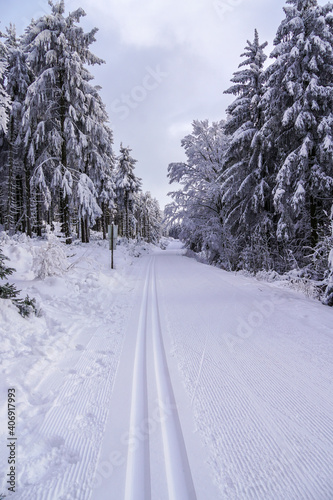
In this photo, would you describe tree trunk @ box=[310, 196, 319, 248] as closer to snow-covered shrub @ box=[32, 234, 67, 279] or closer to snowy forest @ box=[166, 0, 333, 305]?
snowy forest @ box=[166, 0, 333, 305]

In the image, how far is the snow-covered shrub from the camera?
260 inches

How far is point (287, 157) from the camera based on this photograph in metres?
9.26

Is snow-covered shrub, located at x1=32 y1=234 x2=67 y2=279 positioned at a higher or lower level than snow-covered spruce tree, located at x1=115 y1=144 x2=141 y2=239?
lower

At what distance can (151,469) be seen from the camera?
1674 mm

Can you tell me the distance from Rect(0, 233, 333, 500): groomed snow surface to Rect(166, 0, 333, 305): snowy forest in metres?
3.16

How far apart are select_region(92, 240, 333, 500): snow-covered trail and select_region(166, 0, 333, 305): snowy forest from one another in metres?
2.95

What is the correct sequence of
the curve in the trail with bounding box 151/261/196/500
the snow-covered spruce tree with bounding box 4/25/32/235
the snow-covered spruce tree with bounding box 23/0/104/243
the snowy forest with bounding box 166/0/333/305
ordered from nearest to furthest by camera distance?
the curve in the trail with bounding box 151/261/196/500 < the snowy forest with bounding box 166/0/333/305 < the snow-covered spruce tree with bounding box 23/0/104/243 < the snow-covered spruce tree with bounding box 4/25/32/235

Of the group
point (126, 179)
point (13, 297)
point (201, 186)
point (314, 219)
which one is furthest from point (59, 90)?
point (126, 179)

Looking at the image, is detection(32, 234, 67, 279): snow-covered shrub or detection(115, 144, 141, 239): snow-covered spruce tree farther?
detection(115, 144, 141, 239): snow-covered spruce tree

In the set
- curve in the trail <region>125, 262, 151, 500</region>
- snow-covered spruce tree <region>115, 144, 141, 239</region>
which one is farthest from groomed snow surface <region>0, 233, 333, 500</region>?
snow-covered spruce tree <region>115, 144, 141, 239</region>

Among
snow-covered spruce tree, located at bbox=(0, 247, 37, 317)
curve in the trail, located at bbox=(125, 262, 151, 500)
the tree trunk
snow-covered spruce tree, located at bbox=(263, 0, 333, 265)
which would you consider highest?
snow-covered spruce tree, located at bbox=(263, 0, 333, 265)

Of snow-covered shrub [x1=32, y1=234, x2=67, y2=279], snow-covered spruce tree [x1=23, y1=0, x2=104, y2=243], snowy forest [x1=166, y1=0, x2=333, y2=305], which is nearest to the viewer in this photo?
snow-covered shrub [x1=32, y1=234, x2=67, y2=279]

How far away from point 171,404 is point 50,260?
5540 mm

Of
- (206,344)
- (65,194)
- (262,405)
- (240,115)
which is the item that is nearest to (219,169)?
(240,115)
